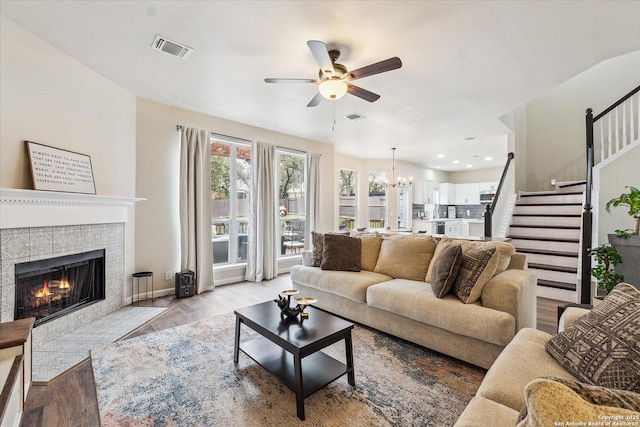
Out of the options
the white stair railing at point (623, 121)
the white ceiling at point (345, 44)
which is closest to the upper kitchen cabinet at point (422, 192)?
the white stair railing at point (623, 121)

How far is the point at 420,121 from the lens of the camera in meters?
4.80

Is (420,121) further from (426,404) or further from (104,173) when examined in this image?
(104,173)

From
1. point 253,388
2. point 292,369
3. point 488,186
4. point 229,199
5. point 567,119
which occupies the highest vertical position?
point 567,119

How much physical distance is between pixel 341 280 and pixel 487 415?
2139mm

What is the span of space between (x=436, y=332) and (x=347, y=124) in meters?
3.66

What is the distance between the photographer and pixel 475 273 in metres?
2.39

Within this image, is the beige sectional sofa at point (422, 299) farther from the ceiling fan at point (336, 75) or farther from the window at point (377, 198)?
the window at point (377, 198)

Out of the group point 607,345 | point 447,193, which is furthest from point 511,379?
point 447,193

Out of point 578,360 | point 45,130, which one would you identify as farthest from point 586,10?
point 45,130

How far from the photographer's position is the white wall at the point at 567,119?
5.55 metres

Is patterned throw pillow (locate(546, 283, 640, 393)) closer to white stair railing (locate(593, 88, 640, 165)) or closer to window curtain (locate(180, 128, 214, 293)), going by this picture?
window curtain (locate(180, 128, 214, 293))

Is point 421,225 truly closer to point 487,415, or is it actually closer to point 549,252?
point 549,252

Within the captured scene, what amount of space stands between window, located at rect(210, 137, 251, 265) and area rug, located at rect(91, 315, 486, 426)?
2361mm

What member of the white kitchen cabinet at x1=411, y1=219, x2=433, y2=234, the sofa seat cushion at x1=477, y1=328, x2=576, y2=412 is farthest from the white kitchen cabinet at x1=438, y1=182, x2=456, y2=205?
the sofa seat cushion at x1=477, y1=328, x2=576, y2=412
